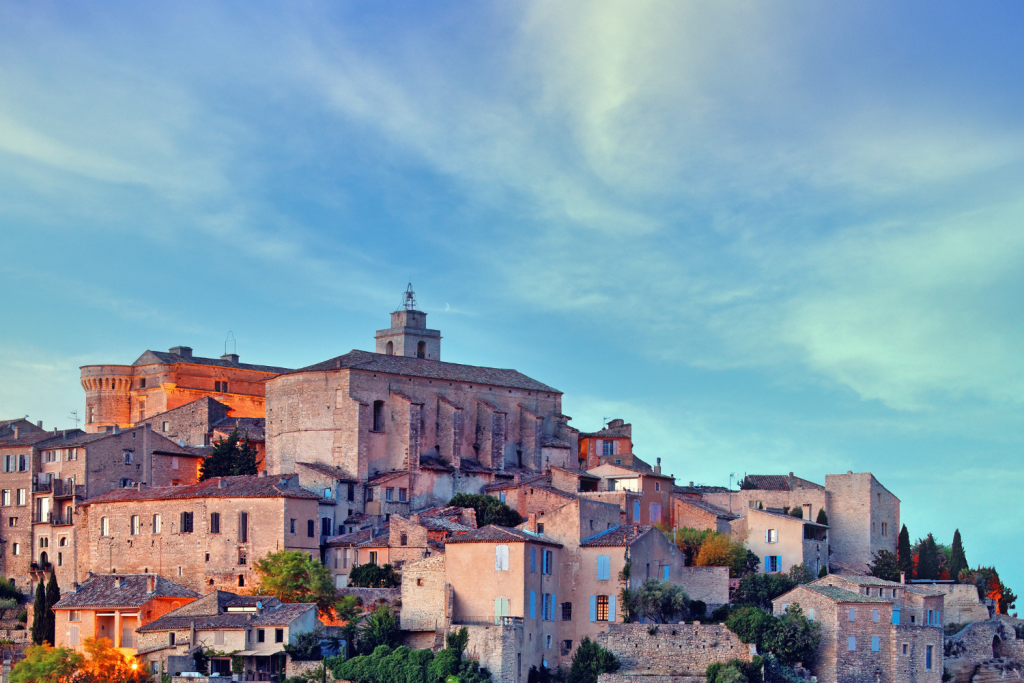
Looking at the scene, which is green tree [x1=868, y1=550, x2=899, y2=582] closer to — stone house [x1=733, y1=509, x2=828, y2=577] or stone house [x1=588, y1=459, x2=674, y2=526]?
stone house [x1=733, y1=509, x2=828, y2=577]

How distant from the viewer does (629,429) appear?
280 feet

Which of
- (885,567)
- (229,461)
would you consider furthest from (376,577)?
(885,567)

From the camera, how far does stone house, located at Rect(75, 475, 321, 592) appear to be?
6378 centimetres

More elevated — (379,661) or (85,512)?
(85,512)

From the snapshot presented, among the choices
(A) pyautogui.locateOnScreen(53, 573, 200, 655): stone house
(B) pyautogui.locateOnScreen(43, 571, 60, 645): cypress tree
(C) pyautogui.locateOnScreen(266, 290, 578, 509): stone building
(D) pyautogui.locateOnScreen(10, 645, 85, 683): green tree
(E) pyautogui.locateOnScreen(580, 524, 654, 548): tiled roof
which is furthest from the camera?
→ (C) pyautogui.locateOnScreen(266, 290, 578, 509): stone building

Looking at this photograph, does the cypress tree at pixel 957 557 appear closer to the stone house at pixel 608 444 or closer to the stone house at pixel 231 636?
the stone house at pixel 608 444

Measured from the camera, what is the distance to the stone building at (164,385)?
311 feet

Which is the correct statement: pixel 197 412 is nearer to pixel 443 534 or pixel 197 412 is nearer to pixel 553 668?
pixel 443 534

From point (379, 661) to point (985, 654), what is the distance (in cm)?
2737

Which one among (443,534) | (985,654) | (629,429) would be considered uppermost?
(629,429)

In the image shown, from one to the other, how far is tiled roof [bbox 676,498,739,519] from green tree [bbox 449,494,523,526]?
8.00m

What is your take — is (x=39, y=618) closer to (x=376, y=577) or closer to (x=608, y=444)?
(x=376, y=577)

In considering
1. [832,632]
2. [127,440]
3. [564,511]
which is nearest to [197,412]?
[127,440]

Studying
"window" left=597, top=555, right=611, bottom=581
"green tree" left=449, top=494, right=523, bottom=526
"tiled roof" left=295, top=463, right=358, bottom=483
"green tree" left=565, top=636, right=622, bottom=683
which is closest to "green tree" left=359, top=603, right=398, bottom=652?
"green tree" left=565, top=636, right=622, bottom=683
